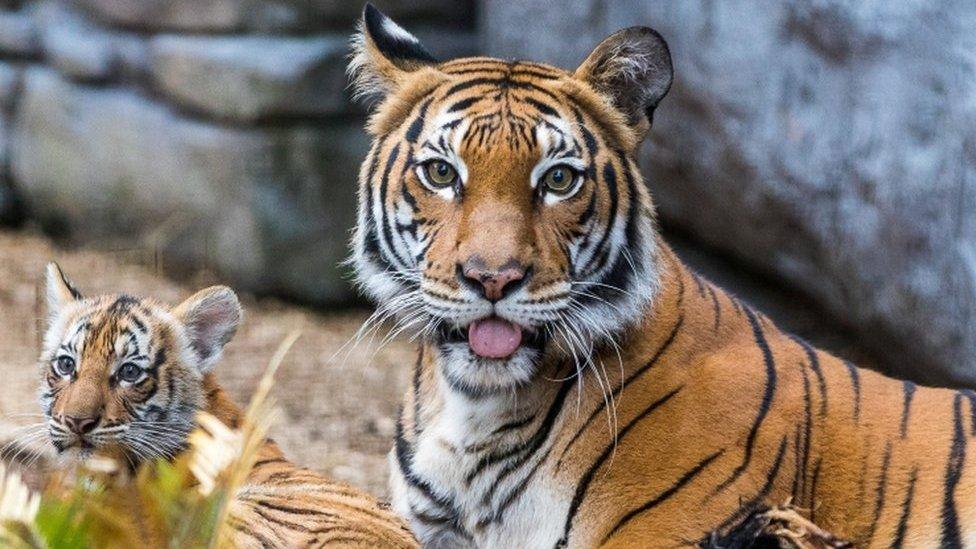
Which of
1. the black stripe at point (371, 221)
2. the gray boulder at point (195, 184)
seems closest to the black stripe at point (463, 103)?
the black stripe at point (371, 221)

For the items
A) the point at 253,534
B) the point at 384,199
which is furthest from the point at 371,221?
the point at 253,534

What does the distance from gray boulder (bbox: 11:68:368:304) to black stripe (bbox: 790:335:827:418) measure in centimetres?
342

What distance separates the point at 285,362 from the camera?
6.37 m

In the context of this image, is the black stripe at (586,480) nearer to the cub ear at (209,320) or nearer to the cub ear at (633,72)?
the cub ear at (633,72)

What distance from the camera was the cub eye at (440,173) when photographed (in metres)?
3.04

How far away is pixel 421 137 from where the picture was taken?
10.3ft

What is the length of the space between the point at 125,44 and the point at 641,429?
457 centimetres

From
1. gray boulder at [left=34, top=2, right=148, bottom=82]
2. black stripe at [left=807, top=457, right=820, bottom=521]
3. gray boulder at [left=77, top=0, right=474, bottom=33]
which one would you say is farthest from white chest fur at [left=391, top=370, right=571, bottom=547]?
gray boulder at [left=34, top=2, right=148, bottom=82]

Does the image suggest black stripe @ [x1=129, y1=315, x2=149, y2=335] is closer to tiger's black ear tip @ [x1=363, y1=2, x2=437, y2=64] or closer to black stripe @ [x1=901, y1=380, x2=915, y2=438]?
tiger's black ear tip @ [x1=363, y1=2, x2=437, y2=64]

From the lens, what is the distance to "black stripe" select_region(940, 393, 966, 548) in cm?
319

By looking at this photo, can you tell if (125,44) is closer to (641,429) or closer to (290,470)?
(290,470)

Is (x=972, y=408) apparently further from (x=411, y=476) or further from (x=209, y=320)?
(x=209, y=320)

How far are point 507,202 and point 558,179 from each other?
16 cm

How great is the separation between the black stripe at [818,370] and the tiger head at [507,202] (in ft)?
1.72
